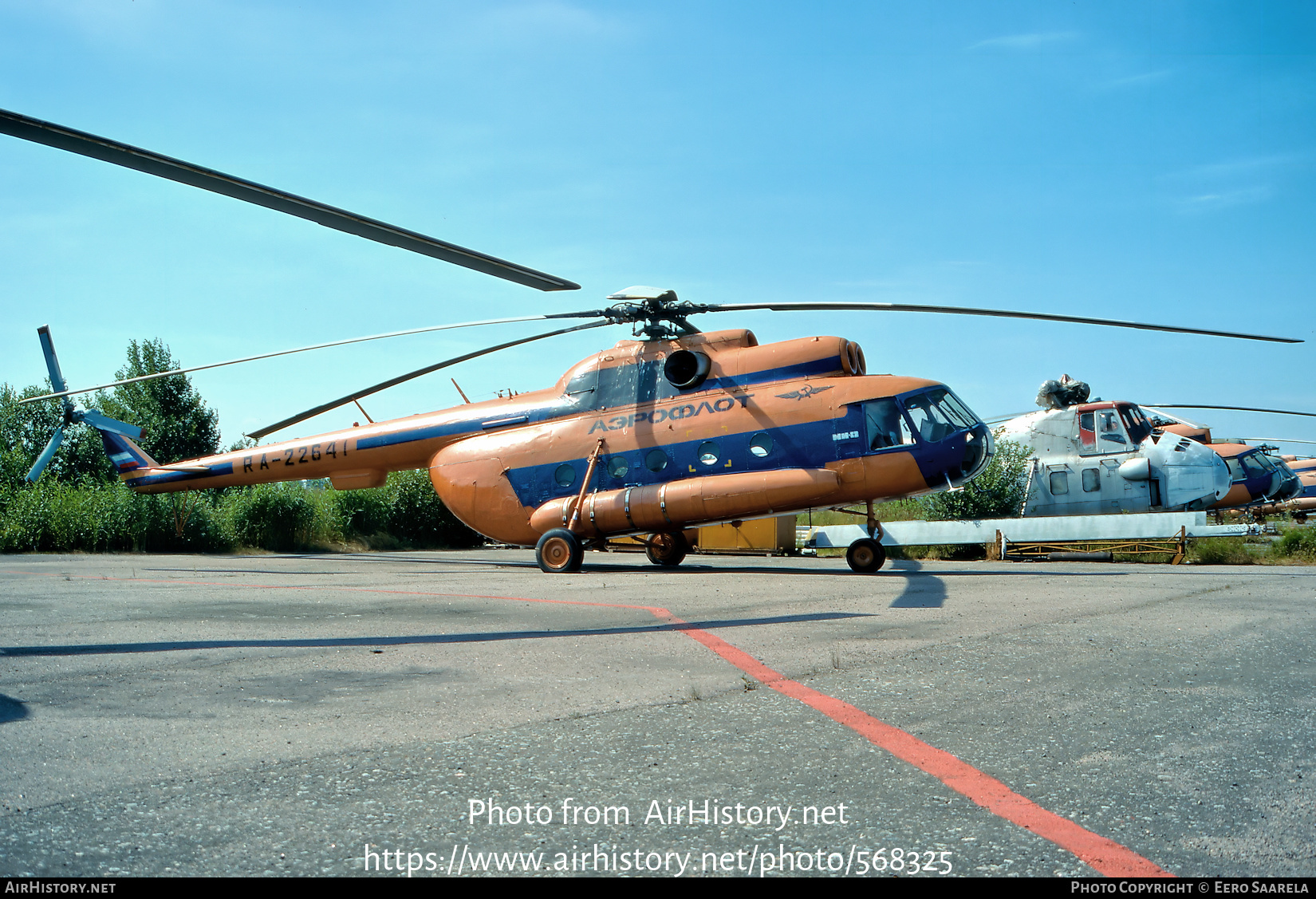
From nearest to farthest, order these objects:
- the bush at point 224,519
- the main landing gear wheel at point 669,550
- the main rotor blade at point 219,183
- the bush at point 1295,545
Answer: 1. the main rotor blade at point 219,183
2. the main landing gear wheel at point 669,550
3. the bush at point 1295,545
4. the bush at point 224,519

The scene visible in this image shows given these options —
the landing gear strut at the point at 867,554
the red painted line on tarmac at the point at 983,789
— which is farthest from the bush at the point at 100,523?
the red painted line on tarmac at the point at 983,789

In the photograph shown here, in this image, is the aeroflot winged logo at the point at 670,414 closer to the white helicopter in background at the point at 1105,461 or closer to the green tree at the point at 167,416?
the white helicopter in background at the point at 1105,461

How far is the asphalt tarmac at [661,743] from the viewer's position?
96.8 inches

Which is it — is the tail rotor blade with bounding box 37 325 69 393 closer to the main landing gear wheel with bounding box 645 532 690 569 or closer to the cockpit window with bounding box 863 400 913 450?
the main landing gear wheel with bounding box 645 532 690 569

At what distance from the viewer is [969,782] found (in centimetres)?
302

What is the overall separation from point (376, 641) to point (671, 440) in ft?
28.2

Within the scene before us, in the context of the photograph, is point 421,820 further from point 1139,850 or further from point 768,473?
point 768,473

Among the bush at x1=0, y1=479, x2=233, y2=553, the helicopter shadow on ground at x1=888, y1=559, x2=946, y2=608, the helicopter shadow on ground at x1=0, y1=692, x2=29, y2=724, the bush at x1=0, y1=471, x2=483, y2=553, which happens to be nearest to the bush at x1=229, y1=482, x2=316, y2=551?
the bush at x1=0, y1=471, x2=483, y2=553

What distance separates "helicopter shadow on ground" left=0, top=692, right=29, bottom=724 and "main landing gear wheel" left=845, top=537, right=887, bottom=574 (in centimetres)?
1148

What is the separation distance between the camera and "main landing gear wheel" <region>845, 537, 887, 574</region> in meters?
13.7

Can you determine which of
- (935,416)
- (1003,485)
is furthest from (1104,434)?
(935,416)

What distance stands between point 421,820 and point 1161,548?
19.1 metres

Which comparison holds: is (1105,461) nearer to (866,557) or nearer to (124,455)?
(866,557)

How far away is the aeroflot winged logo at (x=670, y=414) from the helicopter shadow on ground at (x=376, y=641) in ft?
22.8
